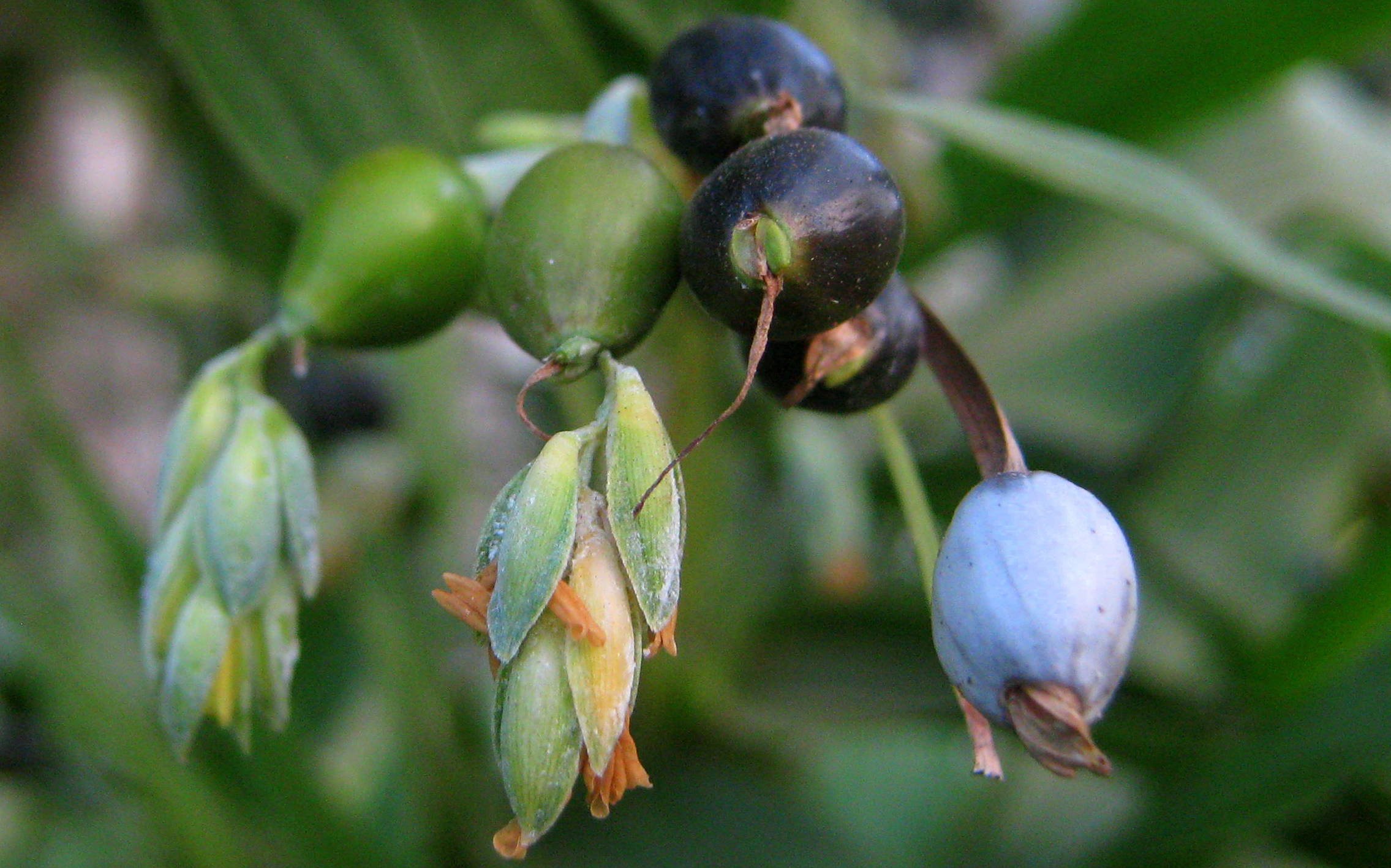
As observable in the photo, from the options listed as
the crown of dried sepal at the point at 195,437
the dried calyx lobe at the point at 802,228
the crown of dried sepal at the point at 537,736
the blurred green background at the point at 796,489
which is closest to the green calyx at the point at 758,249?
the dried calyx lobe at the point at 802,228

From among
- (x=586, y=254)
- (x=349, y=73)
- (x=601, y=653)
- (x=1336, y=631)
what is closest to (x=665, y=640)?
(x=601, y=653)

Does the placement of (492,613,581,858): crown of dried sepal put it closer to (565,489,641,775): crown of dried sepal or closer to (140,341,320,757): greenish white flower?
(565,489,641,775): crown of dried sepal

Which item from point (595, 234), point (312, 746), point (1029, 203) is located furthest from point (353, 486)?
point (595, 234)

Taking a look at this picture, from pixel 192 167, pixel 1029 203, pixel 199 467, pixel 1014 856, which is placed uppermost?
pixel 199 467

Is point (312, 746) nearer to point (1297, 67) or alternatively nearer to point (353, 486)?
point (353, 486)

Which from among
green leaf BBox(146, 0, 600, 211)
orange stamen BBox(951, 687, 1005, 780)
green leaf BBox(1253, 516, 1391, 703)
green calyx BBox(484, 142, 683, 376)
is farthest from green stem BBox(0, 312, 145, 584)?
green leaf BBox(1253, 516, 1391, 703)

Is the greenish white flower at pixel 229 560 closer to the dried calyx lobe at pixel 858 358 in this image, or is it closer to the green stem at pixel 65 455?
the dried calyx lobe at pixel 858 358

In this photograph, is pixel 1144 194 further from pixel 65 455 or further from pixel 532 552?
pixel 65 455
